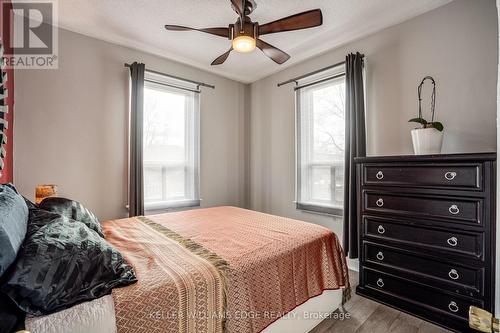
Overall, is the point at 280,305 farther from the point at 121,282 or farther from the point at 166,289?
the point at 121,282

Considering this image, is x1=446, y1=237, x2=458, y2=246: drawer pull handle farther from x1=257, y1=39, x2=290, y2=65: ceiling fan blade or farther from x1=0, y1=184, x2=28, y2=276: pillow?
x1=0, y1=184, x2=28, y2=276: pillow

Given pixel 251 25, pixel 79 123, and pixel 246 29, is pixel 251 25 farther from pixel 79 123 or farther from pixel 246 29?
pixel 79 123

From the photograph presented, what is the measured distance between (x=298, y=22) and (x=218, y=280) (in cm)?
192

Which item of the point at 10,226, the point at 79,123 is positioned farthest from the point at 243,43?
the point at 79,123

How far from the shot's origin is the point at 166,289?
42.0 inches

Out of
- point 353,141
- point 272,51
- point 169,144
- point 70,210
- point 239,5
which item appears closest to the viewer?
point 70,210

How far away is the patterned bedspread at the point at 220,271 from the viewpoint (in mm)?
1044

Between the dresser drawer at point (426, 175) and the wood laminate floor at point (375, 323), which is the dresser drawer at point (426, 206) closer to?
the dresser drawer at point (426, 175)

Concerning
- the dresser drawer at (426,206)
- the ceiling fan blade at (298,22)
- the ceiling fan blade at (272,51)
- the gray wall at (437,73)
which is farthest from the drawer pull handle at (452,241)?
the ceiling fan blade at (272,51)

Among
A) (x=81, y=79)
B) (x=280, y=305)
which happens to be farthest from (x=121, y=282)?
(x=81, y=79)

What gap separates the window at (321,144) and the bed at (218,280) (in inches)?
47.1

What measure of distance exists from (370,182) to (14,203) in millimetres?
2457

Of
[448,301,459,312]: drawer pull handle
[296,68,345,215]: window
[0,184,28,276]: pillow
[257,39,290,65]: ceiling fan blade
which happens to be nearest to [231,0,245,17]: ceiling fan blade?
[257,39,290,65]: ceiling fan blade

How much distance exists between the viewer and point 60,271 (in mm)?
912
